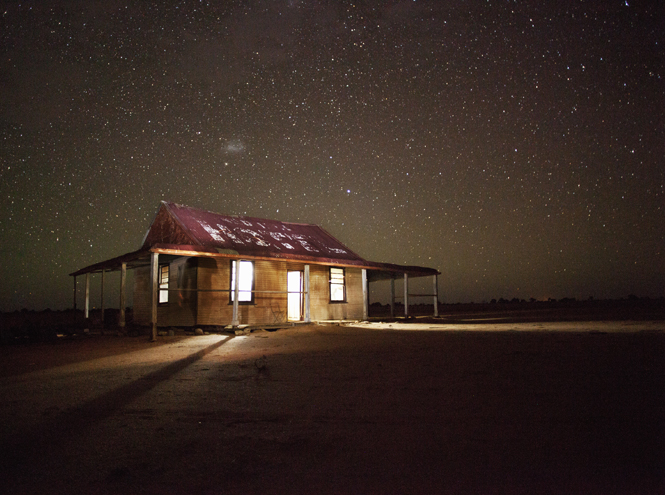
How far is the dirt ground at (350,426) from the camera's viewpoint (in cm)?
271

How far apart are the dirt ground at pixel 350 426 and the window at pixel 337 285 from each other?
1144 cm

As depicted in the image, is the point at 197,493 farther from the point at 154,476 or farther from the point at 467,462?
the point at 467,462

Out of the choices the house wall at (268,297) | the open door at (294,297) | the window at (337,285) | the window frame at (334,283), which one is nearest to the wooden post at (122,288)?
the house wall at (268,297)

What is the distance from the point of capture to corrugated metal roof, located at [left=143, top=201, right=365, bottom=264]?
1536 cm

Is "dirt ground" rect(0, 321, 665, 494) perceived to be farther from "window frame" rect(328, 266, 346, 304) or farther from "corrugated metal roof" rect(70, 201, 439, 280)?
"window frame" rect(328, 266, 346, 304)

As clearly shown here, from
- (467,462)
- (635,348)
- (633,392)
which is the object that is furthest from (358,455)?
(635,348)

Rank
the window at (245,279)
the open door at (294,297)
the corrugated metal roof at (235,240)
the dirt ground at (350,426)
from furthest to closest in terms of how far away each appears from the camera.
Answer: the open door at (294,297), the window at (245,279), the corrugated metal roof at (235,240), the dirt ground at (350,426)

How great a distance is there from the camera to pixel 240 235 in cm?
1708

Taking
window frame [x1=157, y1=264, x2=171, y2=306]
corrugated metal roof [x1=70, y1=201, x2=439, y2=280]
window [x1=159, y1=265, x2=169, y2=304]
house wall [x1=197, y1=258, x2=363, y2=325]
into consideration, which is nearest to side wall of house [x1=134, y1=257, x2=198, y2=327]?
window frame [x1=157, y1=264, x2=171, y2=306]

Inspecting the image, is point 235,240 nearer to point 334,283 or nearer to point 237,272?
point 237,272

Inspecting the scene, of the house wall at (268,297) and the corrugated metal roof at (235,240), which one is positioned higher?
the corrugated metal roof at (235,240)

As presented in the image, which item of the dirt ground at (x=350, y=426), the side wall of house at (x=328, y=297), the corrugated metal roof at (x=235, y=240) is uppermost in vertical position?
the corrugated metal roof at (x=235, y=240)

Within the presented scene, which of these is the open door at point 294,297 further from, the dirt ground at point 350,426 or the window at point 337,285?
the dirt ground at point 350,426

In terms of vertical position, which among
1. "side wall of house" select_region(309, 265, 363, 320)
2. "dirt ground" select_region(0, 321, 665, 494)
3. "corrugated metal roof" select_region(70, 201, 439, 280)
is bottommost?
"dirt ground" select_region(0, 321, 665, 494)
